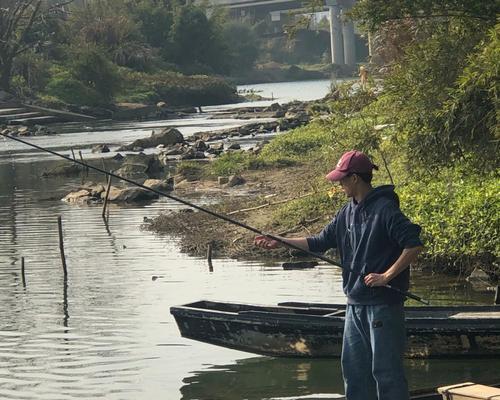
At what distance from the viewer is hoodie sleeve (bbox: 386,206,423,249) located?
873 cm

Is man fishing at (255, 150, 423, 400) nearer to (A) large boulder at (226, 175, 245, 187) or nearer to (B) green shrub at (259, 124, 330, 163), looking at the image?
(A) large boulder at (226, 175, 245, 187)

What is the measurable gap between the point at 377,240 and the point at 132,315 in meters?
8.62

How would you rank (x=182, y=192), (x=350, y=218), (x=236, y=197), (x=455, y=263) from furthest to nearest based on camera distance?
1. (x=182, y=192)
2. (x=236, y=197)
3. (x=455, y=263)
4. (x=350, y=218)

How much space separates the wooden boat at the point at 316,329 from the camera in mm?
12445

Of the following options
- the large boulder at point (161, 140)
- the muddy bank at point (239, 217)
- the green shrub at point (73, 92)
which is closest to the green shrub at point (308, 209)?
the muddy bank at point (239, 217)

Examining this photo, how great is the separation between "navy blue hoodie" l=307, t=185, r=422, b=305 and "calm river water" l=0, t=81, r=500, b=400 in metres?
3.87

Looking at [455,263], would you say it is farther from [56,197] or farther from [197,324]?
[56,197]

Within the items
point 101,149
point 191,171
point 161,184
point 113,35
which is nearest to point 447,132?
point 161,184

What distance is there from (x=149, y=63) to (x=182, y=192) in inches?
2705

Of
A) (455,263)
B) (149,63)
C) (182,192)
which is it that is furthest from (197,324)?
(149,63)

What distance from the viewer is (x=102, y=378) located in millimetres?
13586

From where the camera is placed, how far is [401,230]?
8.77 meters

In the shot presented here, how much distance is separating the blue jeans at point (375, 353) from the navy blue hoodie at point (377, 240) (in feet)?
0.33

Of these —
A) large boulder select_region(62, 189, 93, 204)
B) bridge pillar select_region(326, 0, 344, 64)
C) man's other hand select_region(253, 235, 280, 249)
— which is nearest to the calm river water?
large boulder select_region(62, 189, 93, 204)
